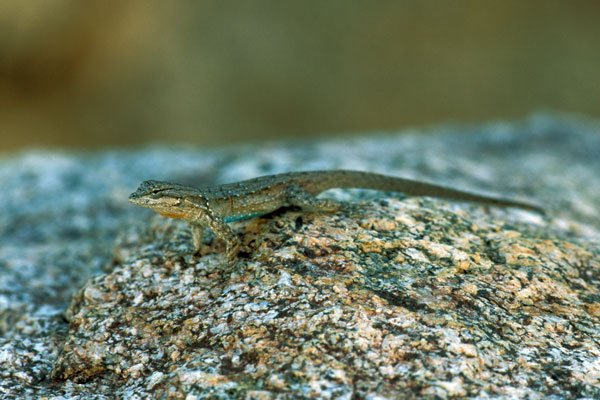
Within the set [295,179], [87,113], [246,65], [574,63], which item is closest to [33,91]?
[87,113]

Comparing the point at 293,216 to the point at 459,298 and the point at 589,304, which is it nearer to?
the point at 459,298

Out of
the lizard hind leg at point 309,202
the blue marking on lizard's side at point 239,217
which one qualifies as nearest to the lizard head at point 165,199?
the blue marking on lizard's side at point 239,217

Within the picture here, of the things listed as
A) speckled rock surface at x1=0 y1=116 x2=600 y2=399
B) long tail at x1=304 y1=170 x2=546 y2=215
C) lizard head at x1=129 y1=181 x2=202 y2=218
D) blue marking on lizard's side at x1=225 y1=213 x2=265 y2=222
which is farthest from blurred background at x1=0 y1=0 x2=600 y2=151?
lizard head at x1=129 y1=181 x2=202 y2=218

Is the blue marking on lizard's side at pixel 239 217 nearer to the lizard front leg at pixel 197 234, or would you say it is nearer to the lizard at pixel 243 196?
the lizard at pixel 243 196

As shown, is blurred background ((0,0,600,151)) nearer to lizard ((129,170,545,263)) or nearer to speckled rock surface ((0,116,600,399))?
speckled rock surface ((0,116,600,399))

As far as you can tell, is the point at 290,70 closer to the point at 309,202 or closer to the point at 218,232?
the point at 309,202

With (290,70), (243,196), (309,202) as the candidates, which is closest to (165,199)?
(243,196)
